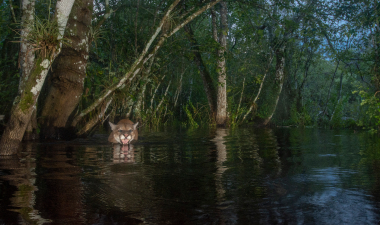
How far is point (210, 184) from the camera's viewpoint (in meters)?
3.97

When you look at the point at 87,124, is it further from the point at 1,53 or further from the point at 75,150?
the point at 1,53

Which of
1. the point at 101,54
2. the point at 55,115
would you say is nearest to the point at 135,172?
the point at 55,115

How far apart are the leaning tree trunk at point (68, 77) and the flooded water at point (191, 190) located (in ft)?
10.9

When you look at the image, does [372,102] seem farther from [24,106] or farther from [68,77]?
[24,106]

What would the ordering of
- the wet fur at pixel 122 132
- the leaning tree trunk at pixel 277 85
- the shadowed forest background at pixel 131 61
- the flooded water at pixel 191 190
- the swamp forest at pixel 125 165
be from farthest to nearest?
the leaning tree trunk at pixel 277 85
the wet fur at pixel 122 132
the shadowed forest background at pixel 131 61
the swamp forest at pixel 125 165
the flooded water at pixel 191 190

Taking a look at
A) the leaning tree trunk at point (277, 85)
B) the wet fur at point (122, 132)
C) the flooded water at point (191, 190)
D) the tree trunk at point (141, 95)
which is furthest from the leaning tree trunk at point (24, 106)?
the leaning tree trunk at point (277, 85)

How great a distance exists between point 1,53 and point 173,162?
339 inches

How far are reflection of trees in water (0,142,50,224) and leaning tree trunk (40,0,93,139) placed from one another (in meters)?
2.48

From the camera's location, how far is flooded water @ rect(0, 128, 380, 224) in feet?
9.32

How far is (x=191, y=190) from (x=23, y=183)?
192 cm

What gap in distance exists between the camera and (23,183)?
402cm

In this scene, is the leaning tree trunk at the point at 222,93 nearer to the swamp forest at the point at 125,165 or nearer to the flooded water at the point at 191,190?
the swamp forest at the point at 125,165

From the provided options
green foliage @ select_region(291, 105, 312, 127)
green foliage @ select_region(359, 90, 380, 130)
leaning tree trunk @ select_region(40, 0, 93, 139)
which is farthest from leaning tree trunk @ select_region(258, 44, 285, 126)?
leaning tree trunk @ select_region(40, 0, 93, 139)

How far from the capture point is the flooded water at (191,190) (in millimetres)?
2840
